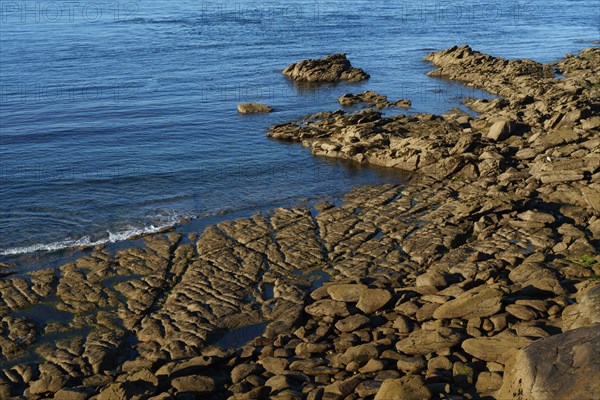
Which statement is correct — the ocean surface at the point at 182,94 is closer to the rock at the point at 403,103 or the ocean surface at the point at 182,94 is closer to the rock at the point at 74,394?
the rock at the point at 403,103

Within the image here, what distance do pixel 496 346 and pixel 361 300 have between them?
5.73 metres

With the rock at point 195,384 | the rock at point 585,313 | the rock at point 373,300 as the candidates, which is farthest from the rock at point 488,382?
the rock at point 195,384

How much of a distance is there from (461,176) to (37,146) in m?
29.3

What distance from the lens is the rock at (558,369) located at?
1531 cm

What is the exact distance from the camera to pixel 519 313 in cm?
2242

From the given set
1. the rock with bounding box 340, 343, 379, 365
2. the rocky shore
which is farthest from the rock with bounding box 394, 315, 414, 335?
the rock with bounding box 340, 343, 379, 365

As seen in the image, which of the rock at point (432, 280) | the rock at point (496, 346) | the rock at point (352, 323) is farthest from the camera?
the rock at point (432, 280)

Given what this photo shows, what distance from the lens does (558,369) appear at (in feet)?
52.4

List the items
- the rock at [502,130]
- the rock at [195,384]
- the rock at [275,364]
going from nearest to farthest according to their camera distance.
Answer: the rock at [195,384] → the rock at [275,364] → the rock at [502,130]

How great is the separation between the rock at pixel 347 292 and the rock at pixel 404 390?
731 cm

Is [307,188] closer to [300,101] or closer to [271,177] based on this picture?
[271,177]

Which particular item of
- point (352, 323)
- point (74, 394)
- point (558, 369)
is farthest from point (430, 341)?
point (74, 394)

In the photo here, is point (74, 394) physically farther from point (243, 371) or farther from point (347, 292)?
point (347, 292)

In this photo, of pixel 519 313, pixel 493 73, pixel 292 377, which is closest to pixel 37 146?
pixel 292 377
